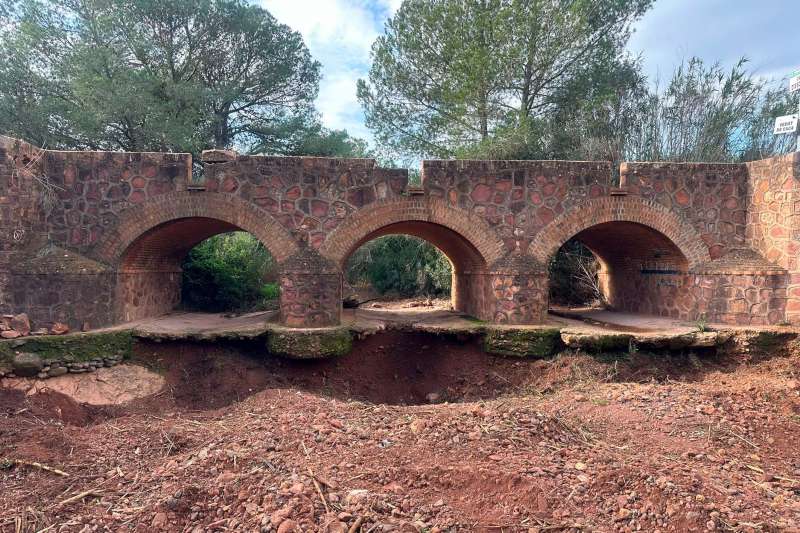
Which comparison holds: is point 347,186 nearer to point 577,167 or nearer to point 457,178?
point 457,178

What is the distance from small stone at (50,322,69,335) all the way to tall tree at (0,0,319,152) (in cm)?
790

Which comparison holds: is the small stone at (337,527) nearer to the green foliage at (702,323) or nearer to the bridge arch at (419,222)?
the bridge arch at (419,222)

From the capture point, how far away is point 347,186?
8.17 meters

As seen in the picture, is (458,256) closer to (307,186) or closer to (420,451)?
(307,186)

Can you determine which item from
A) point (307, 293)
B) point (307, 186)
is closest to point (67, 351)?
point (307, 293)

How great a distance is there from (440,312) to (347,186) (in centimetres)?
377

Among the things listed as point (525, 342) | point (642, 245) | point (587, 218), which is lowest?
point (525, 342)

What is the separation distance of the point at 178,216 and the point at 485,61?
966 cm

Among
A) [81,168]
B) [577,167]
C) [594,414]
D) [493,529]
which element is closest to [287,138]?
[81,168]

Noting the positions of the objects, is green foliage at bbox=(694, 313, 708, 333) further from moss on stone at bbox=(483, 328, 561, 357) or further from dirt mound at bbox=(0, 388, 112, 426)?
dirt mound at bbox=(0, 388, 112, 426)

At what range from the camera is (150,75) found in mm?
14312

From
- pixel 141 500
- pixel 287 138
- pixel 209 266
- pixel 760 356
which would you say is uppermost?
pixel 287 138

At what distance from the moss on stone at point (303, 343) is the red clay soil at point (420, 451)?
1.04 ft

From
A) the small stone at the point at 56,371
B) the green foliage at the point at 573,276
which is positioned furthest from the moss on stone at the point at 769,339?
the small stone at the point at 56,371
